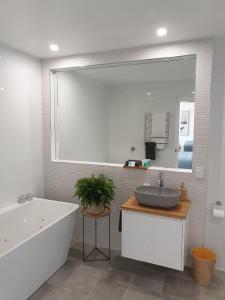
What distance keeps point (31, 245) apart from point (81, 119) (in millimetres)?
2395

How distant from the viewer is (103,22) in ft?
6.86

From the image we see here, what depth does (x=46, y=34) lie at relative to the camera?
93.0 inches

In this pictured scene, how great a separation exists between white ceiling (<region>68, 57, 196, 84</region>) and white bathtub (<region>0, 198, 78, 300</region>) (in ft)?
6.39

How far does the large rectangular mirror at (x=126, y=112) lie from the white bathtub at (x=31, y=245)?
2.75 ft

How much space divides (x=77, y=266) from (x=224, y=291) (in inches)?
62.7

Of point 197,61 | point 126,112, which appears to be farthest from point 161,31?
point 126,112

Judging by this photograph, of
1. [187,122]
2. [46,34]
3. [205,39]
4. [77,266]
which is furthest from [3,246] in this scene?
[205,39]

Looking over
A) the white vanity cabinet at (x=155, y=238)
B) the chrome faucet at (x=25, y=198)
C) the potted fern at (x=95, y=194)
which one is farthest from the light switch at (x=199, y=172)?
the chrome faucet at (x=25, y=198)

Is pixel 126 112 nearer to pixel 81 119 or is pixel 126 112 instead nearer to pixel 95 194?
pixel 81 119

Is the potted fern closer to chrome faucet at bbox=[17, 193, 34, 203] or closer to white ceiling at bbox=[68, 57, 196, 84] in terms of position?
chrome faucet at bbox=[17, 193, 34, 203]

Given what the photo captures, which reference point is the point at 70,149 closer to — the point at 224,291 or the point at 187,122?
the point at 187,122

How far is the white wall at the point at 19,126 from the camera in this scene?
9.02ft

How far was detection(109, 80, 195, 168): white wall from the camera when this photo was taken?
3682 mm

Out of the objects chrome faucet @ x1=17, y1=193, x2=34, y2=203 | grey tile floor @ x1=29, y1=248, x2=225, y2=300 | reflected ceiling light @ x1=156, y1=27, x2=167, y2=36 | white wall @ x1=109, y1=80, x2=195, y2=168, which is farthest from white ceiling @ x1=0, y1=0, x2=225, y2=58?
grey tile floor @ x1=29, y1=248, x2=225, y2=300
